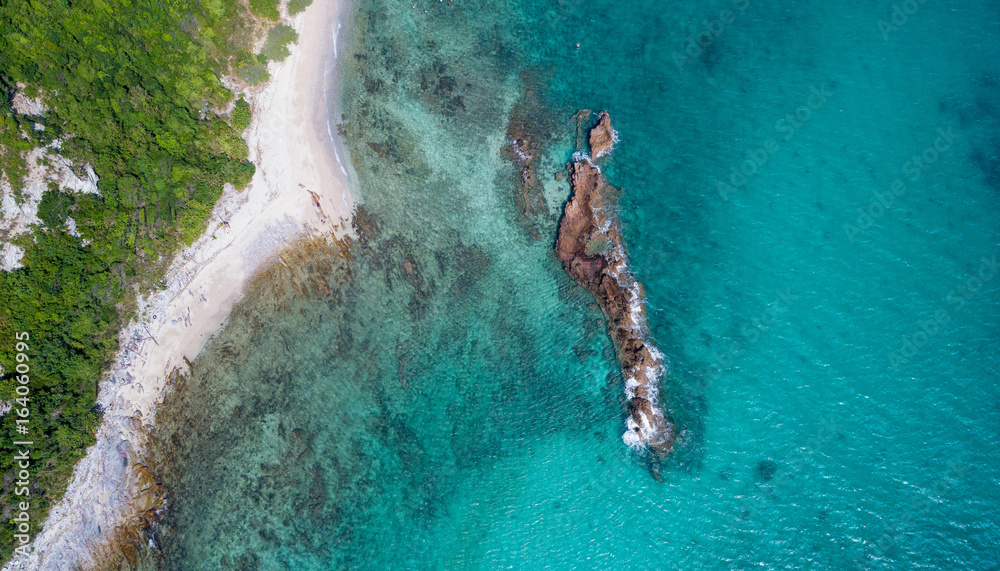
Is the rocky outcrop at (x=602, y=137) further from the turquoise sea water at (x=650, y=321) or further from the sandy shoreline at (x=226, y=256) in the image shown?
the sandy shoreline at (x=226, y=256)

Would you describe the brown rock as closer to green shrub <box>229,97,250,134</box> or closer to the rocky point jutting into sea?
the rocky point jutting into sea

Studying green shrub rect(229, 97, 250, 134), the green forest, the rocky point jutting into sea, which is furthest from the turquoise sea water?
green shrub rect(229, 97, 250, 134)

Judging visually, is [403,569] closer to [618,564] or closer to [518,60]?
[618,564]

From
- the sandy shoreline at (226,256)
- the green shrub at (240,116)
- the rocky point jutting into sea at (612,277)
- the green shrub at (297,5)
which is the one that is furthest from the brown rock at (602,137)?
the green shrub at (240,116)

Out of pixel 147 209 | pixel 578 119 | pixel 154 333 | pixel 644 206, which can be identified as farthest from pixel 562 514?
pixel 147 209

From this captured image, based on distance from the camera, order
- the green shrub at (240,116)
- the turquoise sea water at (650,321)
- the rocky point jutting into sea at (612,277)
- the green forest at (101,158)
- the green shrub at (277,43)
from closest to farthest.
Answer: the green forest at (101,158)
the turquoise sea water at (650,321)
the rocky point jutting into sea at (612,277)
the green shrub at (240,116)
the green shrub at (277,43)

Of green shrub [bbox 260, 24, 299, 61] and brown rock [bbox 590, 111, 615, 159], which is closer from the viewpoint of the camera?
brown rock [bbox 590, 111, 615, 159]

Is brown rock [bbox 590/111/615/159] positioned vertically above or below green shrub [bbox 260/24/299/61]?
above
